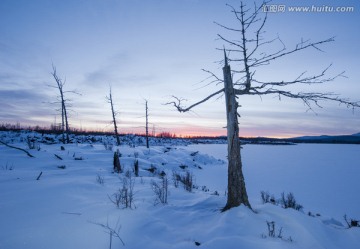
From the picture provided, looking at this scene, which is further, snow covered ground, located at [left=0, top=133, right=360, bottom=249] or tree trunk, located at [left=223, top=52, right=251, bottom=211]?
tree trunk, located at [left=223, top=52, right=251, bottom=211]

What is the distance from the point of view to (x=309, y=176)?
14.5 metres

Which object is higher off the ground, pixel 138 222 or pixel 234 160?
pixel 234 160

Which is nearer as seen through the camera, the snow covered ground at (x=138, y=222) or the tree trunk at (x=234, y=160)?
the snow covered ground at (x=138, y=222)

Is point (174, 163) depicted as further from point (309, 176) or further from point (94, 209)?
point (94, 209)

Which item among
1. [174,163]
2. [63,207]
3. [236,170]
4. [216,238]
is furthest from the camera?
[174,163]

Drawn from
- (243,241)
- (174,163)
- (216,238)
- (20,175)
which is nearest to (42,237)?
(216,238)

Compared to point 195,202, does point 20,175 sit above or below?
above

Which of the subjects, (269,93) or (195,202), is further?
(195,202)

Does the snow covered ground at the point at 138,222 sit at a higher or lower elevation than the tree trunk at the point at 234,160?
lower

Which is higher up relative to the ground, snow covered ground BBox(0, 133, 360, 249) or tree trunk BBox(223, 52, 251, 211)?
tree trunk BBox(223, 52, 251, 211)

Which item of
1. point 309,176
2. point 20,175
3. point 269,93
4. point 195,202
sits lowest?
point 309,176

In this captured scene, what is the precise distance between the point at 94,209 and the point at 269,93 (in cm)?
409

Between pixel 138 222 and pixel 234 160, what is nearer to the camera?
pixel 138 222

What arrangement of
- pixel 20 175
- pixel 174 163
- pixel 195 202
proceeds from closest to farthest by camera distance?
pixel 195 202 < pixel 20 175 < pixel 174 163
